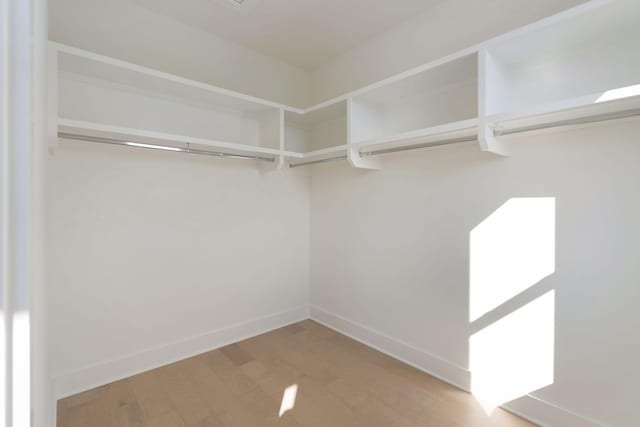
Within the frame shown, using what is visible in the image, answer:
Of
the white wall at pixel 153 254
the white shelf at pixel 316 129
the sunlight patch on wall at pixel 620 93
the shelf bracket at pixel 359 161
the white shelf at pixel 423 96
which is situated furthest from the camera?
the white shelf at pixel 316 129

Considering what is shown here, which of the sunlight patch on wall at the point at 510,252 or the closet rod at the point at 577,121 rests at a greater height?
the closet rod at the point at 577,121

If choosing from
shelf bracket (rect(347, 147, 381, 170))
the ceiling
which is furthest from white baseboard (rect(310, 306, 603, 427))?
the ceiling

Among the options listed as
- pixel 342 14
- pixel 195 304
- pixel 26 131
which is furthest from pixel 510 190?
pixel 195 304

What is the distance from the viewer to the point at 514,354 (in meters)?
1.93

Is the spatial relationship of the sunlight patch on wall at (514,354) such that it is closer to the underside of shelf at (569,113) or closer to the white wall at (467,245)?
the white wall at (467,245)

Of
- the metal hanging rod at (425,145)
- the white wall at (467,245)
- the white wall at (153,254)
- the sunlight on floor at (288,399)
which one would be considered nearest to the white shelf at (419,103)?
the metal hanging rod at (425,145)

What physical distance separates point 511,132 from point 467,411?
1.68 metres

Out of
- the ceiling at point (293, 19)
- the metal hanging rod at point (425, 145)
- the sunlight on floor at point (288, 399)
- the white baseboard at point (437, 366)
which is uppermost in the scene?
the ceiling at point (293, 19)

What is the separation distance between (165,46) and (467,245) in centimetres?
268

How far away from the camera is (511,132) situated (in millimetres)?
1737

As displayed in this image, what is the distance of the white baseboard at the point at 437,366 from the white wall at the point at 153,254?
613mm

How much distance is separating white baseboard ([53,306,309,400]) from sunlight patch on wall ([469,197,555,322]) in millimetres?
1834

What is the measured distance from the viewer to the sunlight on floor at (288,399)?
195 cm

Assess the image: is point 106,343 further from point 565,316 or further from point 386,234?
point 565,316
